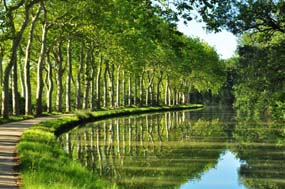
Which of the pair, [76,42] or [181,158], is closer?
[181,158]

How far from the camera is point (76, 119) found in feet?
137

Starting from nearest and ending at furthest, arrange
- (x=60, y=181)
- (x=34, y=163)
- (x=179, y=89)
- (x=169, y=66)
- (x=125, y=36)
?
1. (x=60, y=181)
2. (x=34, y=163)
3. (x=125, y=36)
4. (x=169, y=66)
5. (x=179, y=89)

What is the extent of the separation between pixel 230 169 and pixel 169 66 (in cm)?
7033

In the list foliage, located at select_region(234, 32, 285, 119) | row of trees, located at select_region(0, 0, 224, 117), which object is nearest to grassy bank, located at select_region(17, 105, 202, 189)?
row of trees, located at select_region(0, 0, 224, 117)

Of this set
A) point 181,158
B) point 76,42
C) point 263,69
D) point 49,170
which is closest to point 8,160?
point 49,170

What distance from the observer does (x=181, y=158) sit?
2339 centimetres

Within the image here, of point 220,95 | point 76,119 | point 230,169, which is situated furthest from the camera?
point 220,95

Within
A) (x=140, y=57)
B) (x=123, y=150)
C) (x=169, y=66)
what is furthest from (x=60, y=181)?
(x=169, y=66)

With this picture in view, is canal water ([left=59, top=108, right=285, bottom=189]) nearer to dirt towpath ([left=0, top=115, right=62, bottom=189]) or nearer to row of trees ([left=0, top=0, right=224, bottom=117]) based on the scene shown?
dirt towpath ([left=0, top=115, right=62, bottom=189])

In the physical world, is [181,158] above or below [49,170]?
below

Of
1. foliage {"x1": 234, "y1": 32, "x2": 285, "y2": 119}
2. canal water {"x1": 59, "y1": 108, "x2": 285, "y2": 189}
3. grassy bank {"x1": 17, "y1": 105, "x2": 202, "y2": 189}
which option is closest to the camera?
grassy bank {"x1": 17, "y1": 105, "x2": 202, "y2": 189}

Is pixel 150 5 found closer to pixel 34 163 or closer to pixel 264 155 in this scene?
pixel 34 163

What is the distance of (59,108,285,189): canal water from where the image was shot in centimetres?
1808

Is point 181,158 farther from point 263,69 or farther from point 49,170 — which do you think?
point 263,69
